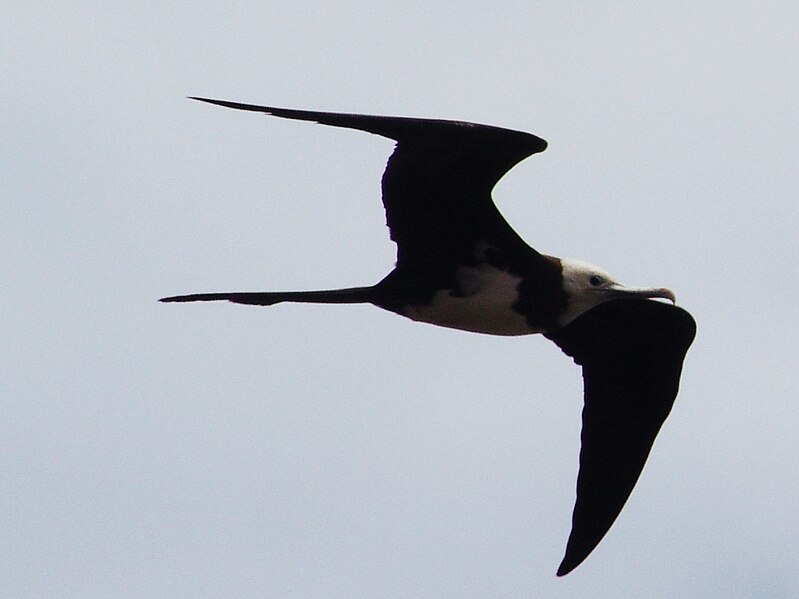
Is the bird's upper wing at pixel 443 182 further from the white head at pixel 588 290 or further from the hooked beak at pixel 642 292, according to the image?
the hooked beak at pixel 642 292

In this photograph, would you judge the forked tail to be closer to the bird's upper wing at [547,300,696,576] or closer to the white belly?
the white belly

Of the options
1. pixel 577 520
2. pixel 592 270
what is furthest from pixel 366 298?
pixel 577 520

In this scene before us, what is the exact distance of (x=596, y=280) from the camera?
747cm

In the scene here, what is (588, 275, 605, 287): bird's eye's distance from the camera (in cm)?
746

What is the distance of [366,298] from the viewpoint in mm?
7254

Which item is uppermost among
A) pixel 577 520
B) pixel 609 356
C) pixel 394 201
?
pixel 394 201

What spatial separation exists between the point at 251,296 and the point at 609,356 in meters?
1.94

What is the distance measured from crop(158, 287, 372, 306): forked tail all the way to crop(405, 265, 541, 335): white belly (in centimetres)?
25

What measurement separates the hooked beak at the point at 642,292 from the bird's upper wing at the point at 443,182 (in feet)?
1.79

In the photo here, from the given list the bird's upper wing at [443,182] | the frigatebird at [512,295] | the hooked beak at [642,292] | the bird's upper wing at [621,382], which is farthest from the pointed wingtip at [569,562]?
the bird's upper wing at [443,182]

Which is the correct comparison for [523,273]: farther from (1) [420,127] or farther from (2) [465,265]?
(1) [420,127]

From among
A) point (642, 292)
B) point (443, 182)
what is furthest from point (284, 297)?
point (642, 292)

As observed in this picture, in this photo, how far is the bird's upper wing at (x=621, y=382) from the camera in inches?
314

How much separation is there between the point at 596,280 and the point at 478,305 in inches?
22.1
